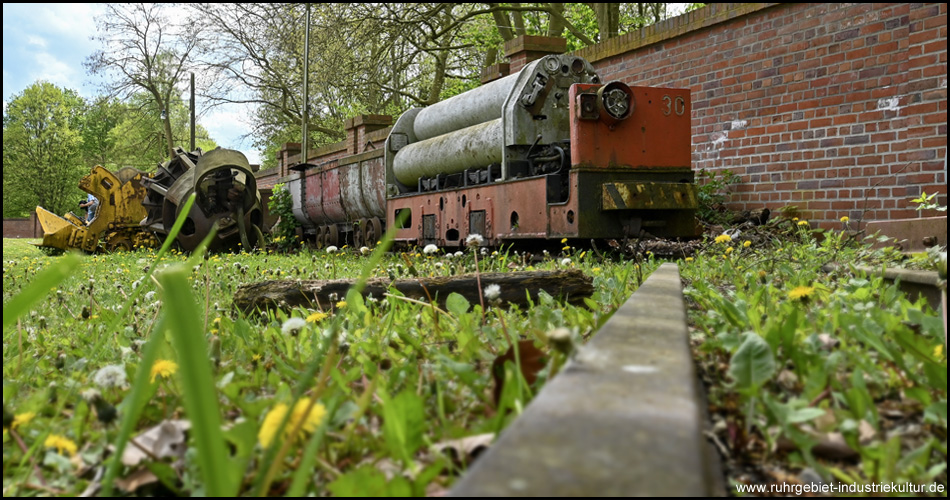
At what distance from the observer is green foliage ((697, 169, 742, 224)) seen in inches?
352

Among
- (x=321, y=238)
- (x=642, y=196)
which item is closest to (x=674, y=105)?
(x=642, y=196)

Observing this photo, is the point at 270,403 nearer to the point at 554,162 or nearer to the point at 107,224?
the point at 554,162

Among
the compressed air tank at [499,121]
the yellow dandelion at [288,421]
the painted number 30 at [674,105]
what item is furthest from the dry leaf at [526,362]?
the compressed air tank at [499,121]

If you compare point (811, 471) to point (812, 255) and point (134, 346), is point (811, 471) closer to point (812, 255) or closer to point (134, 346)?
point (134, 346)

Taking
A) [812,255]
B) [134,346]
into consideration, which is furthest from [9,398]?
[812,255]

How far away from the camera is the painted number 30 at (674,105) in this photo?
732 centimetres

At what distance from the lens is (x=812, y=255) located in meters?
4.93

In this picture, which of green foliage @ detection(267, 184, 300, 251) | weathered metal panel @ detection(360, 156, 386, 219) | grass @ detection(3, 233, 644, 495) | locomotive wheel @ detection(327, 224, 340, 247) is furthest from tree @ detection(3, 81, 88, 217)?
grass @ detection(3, 233, 644, 495)

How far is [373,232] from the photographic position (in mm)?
12188

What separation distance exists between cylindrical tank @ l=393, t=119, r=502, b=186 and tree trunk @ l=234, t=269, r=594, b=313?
4.72m

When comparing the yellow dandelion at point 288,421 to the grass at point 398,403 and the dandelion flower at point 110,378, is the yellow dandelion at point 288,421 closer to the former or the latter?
the grass at point 398,403

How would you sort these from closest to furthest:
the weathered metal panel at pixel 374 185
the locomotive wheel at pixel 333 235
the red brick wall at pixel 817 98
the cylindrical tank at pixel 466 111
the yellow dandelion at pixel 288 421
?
the yellow dandelion at pixel 288 421 < the red brick wall at pixel 817 98 < the cylindrical tank at pixel 466 111 < the weathered metal panel at pixel 374 185 < the locomotive wheel at pixel 333 235

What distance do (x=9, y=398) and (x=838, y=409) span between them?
6.17ft

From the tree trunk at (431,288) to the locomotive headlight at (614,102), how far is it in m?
3.77
